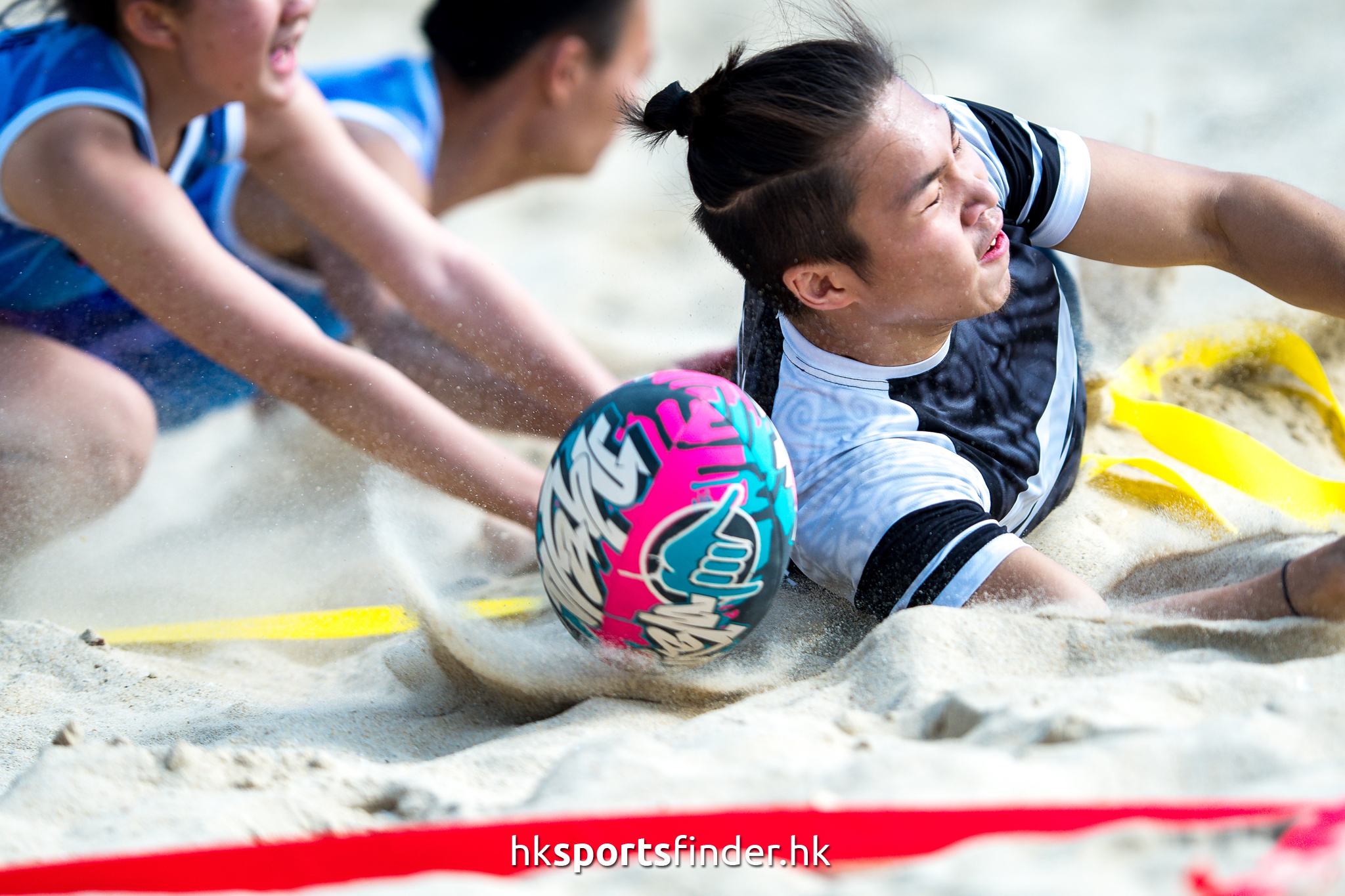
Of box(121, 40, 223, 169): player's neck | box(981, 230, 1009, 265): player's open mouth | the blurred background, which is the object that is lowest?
the blurred background

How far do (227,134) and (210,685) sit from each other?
1.37 m

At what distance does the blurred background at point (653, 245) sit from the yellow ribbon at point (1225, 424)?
0.23ft

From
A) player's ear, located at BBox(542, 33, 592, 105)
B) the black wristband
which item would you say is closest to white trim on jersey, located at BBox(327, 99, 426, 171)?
player's ear, located at BBox(542, 33, 592, 105)

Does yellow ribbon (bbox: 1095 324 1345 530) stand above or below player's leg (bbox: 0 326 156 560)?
above

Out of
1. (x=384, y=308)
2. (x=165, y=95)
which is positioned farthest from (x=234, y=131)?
(x=384, y=308)

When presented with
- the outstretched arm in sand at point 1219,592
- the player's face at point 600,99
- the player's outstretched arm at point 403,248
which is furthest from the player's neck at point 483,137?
the outstretched arm in sand at point 1219,592

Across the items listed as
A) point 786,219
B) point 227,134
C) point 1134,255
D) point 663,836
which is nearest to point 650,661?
point 663,836

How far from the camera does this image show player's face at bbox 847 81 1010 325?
165 centimetres

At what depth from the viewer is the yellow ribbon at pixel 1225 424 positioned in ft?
6.81

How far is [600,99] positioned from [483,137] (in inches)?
15.5

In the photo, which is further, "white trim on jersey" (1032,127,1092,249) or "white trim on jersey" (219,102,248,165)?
"white trim on jersey" (219,102,248,165)

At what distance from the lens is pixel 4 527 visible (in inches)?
88.8

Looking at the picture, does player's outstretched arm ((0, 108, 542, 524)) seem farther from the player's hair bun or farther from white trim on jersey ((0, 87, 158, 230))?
the player's hair bun

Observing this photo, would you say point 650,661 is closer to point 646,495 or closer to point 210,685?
Result: point 646,495
